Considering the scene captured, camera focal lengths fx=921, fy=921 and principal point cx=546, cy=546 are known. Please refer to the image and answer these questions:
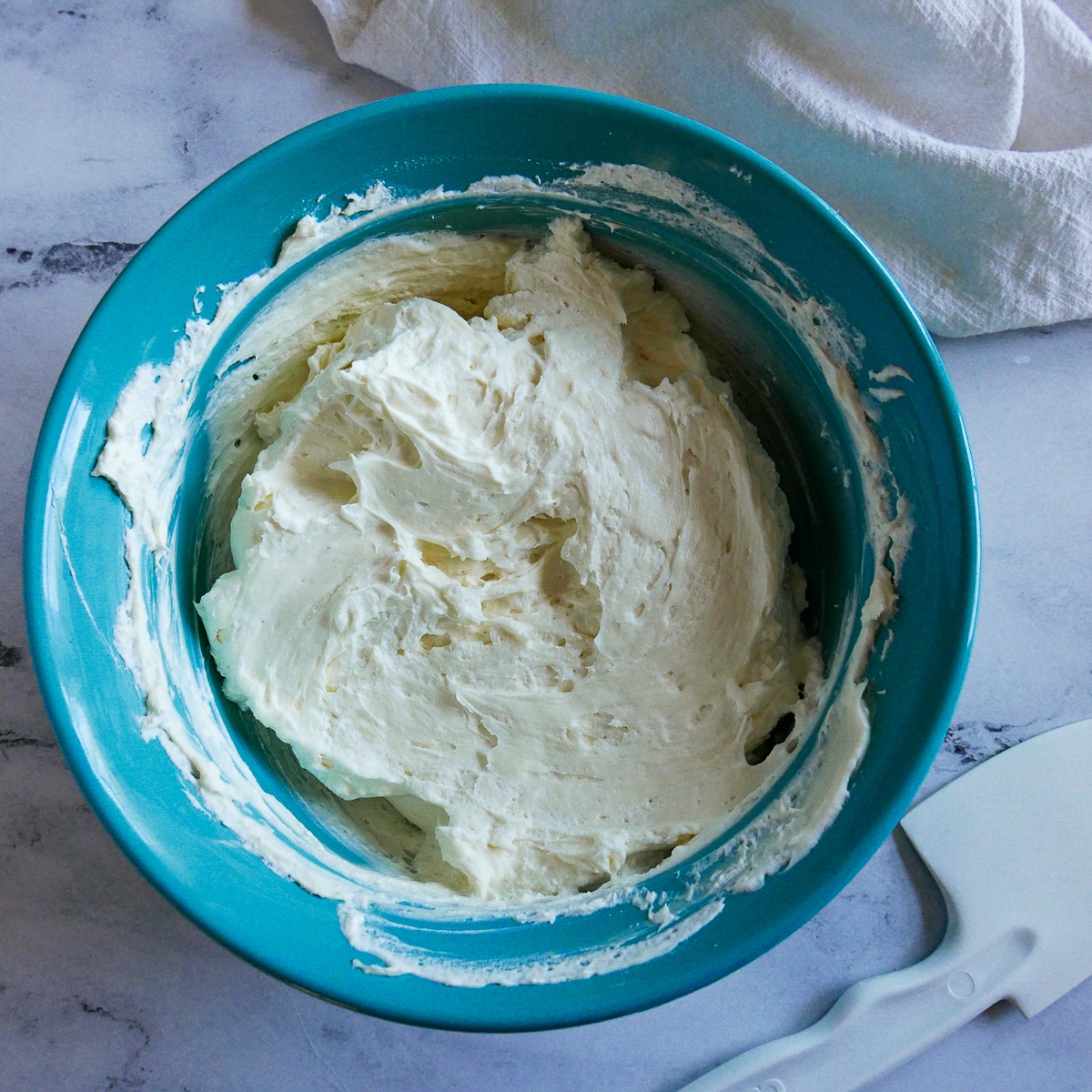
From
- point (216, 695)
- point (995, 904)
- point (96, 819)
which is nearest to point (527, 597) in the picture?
point (216, 695)

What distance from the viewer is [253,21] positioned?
1.41 meters

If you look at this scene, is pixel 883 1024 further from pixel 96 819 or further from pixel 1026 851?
pixel 96 819

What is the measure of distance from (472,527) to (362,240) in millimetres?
396

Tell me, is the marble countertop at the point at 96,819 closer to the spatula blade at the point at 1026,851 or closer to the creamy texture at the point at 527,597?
the spatula blade at the point at 1026,851

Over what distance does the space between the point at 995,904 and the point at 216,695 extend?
1.17 meters

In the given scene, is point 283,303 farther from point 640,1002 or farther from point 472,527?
point 640,1002

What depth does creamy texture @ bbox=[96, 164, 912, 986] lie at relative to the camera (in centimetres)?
111

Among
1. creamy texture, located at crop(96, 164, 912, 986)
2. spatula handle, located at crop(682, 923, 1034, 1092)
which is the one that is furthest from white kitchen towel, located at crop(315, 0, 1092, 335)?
spatula handle, located at crop(682, 923, 1034, 1092)

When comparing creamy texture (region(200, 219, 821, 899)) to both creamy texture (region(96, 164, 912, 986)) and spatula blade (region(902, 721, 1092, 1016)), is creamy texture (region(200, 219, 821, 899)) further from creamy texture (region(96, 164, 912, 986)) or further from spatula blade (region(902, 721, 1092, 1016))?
spatula blade (region(902, 721, 1092, 1016))

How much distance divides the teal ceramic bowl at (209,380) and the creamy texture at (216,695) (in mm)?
12

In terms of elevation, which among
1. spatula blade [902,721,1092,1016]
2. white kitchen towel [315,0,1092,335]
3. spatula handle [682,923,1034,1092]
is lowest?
spatula handle [682,923,1034,1092]

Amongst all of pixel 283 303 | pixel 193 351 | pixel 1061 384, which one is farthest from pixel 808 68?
pixel 193 351

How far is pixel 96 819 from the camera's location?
4.46 ft

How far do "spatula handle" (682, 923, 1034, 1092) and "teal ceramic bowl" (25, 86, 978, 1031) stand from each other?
0.40 metres
